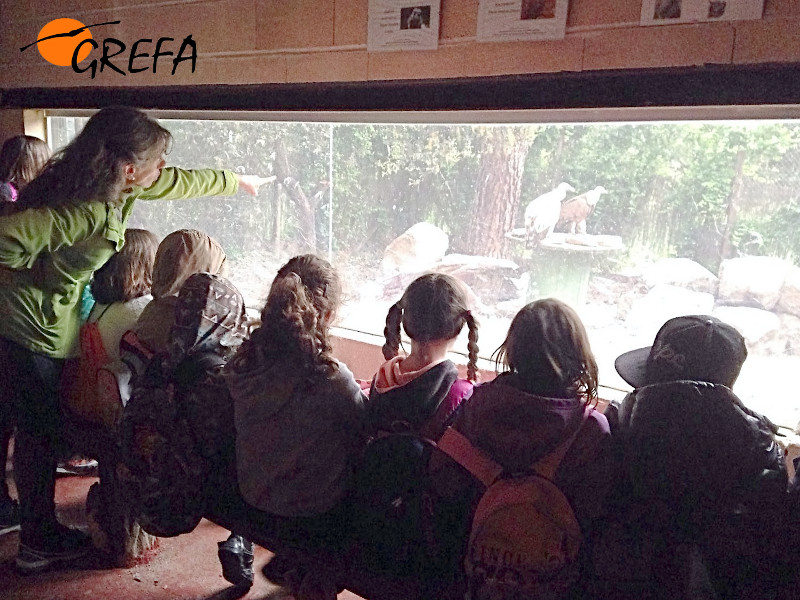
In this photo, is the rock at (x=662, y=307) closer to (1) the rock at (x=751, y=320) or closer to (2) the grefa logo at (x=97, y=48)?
(1) the rock at (x=751, y=320)

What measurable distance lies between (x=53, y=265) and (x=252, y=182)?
0.98 m

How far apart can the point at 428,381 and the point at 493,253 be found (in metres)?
0.89

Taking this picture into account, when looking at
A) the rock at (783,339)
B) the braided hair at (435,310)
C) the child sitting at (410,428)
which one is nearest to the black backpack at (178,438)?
the child sitting at (410,428)

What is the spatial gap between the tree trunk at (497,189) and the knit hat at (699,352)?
3.11ft

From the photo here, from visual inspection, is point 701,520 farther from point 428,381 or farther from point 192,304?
point 192,304

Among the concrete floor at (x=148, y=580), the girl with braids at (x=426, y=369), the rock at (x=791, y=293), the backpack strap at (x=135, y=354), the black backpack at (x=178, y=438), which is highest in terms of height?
the rock at (x=791, y=293)

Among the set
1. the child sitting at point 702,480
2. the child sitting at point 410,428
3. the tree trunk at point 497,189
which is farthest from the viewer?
the tree trunk at point 497,189

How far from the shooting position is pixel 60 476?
2842 millimetres

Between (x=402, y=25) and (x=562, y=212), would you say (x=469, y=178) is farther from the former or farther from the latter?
(x=402, y=25)

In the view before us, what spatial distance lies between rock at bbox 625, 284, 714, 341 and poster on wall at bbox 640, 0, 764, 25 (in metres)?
0.75

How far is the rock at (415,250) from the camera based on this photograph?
2.55 meters

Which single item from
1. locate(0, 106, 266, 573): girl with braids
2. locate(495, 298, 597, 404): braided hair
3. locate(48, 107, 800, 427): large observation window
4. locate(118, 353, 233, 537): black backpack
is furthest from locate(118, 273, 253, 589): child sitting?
locate(48, 107, 800, 427): large observation window

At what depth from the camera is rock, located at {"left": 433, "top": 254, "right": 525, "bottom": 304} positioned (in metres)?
2.41

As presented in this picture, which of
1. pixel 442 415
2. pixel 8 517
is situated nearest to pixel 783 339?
pixel 442 415
